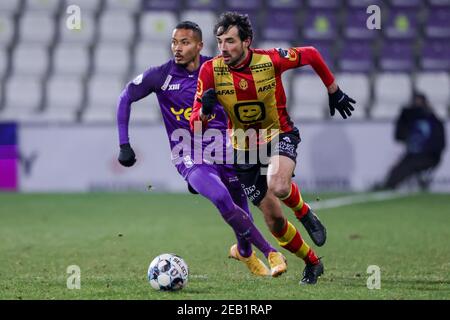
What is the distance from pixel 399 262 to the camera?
30.4ft

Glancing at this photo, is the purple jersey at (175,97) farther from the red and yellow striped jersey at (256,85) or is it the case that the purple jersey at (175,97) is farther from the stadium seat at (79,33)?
the stadium seat at (79,33)

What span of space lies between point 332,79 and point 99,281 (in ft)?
7.92

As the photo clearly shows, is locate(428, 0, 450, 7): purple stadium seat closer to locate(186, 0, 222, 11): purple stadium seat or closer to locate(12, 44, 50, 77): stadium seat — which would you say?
locate(186, 0, 222, 11): purple stadium seat

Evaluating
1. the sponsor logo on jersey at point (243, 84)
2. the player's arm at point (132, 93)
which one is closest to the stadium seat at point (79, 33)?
the player's arm at point (132, 93)

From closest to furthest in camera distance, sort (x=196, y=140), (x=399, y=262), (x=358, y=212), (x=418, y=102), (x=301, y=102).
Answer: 1. (x=196, y=140)
2. (x=399, y=262)
3. (x=358, y=212)
4. (x=418, y=102)
5. (x=301, y=102)

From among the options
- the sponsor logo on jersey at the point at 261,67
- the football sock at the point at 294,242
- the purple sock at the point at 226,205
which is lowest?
the football sock at the point at 294,242

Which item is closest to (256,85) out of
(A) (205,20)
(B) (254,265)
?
(B) (254,265)

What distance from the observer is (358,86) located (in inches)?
736

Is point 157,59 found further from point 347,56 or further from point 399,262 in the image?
point 399,262

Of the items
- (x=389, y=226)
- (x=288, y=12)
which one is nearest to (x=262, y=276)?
(x=389, y=226)

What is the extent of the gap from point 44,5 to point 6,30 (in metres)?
0.92

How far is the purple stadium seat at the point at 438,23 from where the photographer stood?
19.5 m

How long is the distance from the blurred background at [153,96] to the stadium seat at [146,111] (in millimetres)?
40

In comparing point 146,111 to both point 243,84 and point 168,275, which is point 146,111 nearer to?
point 243,84
